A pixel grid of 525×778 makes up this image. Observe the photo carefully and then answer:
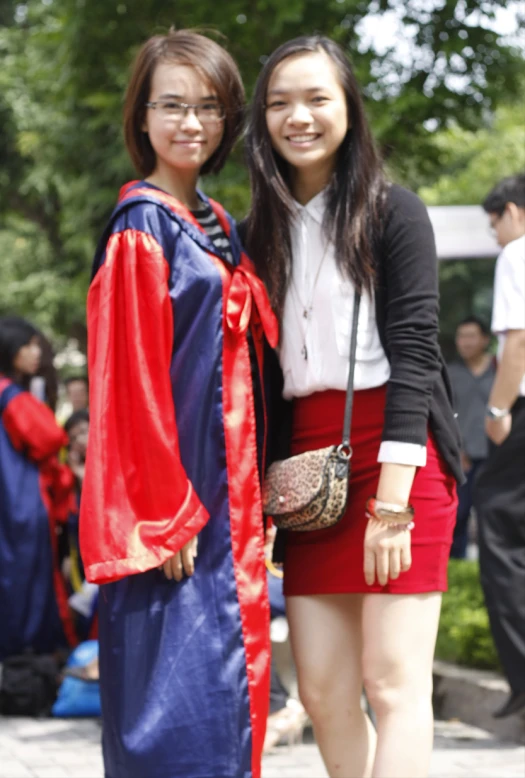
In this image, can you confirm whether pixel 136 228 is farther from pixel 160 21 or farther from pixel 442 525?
pixel 160 21

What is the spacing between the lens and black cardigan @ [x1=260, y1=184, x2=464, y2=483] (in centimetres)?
308

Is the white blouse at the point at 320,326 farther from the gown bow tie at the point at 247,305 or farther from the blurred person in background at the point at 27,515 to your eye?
the blurred person in background at the point at 27,515

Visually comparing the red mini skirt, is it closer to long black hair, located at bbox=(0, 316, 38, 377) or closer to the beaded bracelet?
the beaded bracelet

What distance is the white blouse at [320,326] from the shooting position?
10.5ft

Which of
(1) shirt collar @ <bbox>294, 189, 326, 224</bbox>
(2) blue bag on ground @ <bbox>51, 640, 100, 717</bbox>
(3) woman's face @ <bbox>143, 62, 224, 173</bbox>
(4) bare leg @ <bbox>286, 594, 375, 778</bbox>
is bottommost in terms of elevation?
(2) blue bag on ground @ <bbox>51, 640, 100, 717</bbox>

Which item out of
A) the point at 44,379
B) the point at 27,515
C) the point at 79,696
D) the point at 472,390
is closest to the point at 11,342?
the point at 44,379

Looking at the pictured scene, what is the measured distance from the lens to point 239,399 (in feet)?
10.4

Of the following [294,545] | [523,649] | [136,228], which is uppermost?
[136,228]

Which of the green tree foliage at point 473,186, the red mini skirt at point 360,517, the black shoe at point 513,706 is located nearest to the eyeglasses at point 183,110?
the red mini skirt at point 360,517

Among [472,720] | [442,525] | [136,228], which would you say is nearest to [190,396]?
[136,228]

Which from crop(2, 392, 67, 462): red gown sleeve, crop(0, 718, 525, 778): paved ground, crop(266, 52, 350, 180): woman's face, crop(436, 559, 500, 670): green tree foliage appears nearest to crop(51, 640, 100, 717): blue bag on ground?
crop(0, 718, 525, 778): paved ground

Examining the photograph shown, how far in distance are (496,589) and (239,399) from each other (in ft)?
8.26

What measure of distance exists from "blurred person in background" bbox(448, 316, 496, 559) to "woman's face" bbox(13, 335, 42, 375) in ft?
12.8

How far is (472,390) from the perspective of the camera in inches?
399
